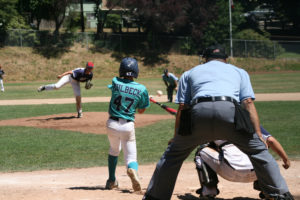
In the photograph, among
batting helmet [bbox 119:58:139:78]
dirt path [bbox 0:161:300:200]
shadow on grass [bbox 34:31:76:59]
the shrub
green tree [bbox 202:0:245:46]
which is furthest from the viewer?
the shrub

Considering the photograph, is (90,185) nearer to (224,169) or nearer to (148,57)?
(224,169)

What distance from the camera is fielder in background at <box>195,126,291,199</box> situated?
6.07m

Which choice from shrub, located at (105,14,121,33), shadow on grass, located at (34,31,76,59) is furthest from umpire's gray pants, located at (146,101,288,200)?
shrub, located at (105,14,121,33)

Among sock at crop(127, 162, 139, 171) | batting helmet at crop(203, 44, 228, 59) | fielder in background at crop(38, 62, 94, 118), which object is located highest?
batting helmet at crop(203, 44, 228, 59)

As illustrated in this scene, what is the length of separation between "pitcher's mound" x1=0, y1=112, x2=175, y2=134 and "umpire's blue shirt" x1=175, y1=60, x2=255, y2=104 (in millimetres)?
8945

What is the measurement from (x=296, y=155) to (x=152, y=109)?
10607 mm

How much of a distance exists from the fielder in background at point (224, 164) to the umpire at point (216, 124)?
2.07 ft

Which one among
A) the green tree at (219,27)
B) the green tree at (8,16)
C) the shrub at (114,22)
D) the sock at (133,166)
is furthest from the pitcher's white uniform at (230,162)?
the shrub at (114,22)

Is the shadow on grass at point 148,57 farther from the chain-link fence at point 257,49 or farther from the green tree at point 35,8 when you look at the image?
the green tree at point 35,8

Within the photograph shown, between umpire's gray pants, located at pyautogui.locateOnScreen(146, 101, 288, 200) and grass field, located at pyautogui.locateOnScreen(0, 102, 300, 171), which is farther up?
umpire's gray pants, located at pyautogui.locateOnScreen(146, 101, 288, 200)

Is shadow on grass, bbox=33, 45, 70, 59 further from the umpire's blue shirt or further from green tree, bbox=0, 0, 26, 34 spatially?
the umpire's blue shirt

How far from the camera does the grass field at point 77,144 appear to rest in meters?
10.3

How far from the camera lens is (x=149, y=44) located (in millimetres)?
51969

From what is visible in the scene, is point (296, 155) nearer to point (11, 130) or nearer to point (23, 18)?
point (11, 130)
